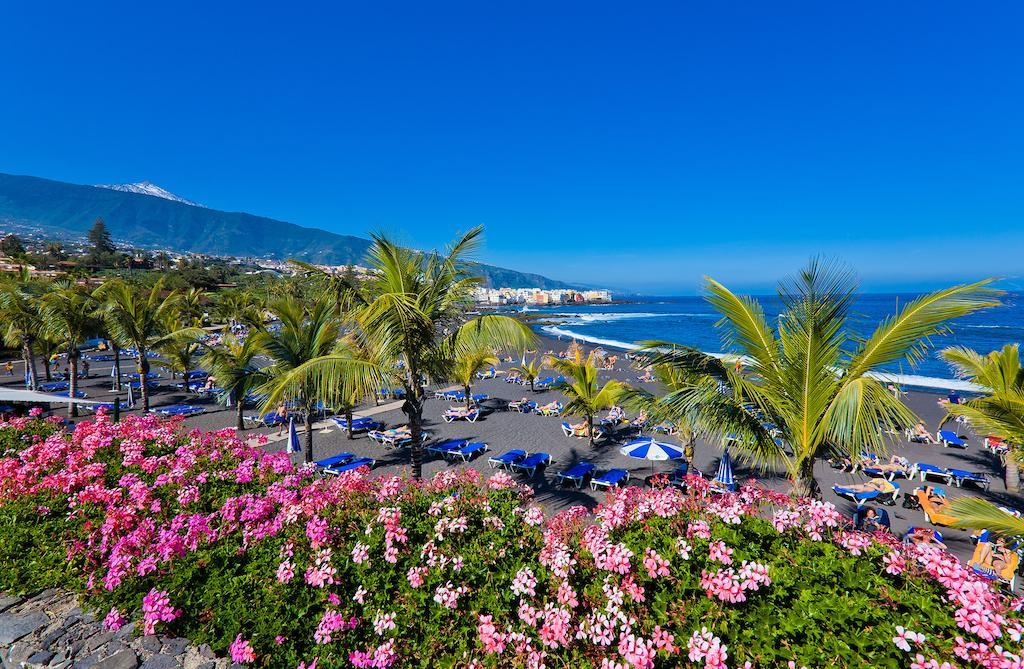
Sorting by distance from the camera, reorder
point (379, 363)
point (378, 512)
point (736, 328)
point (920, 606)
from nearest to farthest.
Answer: point (920, 606)
point (378, 512)
point (736, 328)
point (379, 363)

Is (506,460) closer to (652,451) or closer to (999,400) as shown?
(652,451)

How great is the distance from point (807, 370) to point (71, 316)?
19.2 meters

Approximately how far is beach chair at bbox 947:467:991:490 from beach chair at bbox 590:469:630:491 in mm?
8405

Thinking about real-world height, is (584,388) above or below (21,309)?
below

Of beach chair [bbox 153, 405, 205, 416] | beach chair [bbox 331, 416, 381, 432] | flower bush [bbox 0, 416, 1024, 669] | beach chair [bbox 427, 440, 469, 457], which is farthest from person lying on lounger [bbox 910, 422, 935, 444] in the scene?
beach chair [bbox 153, 405, 205, 416]

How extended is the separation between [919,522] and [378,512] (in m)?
11.6

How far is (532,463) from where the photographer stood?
12.0 metres

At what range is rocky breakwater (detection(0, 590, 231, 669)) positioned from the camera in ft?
9.29

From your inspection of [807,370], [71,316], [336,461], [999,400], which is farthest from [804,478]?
[71,316]

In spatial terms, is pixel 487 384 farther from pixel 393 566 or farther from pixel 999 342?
pixel 999 342

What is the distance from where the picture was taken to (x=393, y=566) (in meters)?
2.85

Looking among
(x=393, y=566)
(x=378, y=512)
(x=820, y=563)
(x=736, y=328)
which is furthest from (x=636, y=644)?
(x=736, y=328)

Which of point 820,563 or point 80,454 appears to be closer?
point 820,563

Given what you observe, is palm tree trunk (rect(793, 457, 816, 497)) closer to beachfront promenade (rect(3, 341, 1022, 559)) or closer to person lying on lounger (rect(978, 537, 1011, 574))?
beachfront promenade (rect(3, 341, 1022, 559))
